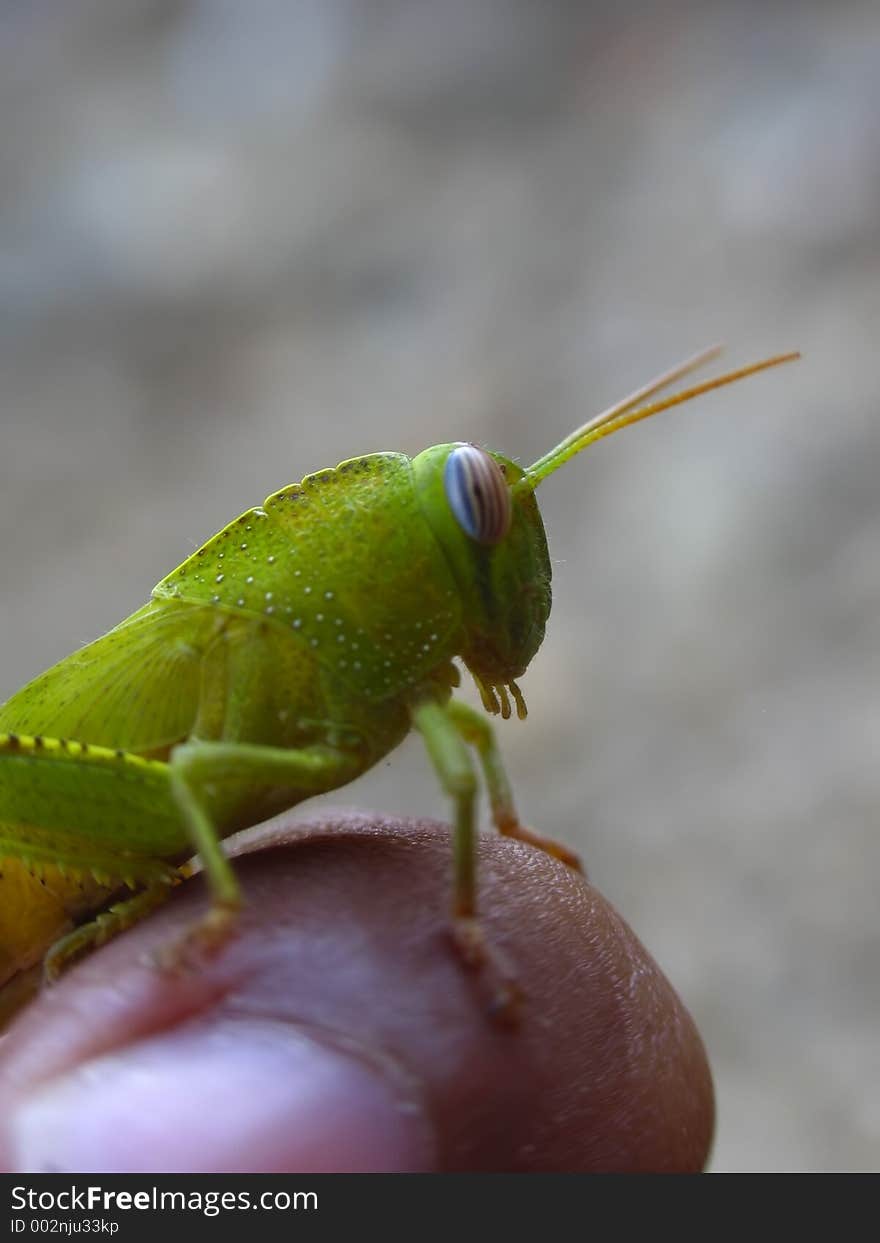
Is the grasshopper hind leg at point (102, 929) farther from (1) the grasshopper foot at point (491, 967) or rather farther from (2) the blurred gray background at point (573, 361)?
(2) the blurred gray background at point (573, 361)

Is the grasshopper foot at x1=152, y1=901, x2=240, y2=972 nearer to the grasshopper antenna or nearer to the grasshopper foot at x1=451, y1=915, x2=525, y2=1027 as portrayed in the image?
the grasshopper foot at x1=451, y1=915, x2=525, y2=1027

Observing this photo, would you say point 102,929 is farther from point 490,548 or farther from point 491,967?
point 490,548

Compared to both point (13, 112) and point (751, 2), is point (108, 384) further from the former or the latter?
point (751, 2)

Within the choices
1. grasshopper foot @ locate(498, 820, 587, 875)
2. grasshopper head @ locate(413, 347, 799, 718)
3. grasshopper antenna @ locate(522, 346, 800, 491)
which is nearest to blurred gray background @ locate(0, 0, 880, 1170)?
grasshopper foot @ locate(498, 820, 587, 875)

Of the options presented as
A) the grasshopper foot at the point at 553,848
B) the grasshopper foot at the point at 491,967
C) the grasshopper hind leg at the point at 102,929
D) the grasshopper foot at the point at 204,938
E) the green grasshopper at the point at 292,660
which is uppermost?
the green grasshopper at the point at 292,660

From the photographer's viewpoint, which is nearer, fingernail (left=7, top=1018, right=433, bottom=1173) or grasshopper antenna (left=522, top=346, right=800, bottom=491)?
fingernail (left=7, top=1018, right=433, bottom=1173)

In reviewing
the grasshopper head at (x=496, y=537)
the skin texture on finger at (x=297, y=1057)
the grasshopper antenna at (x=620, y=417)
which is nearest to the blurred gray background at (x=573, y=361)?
the skin texture on finger at (x=297, y=1057)

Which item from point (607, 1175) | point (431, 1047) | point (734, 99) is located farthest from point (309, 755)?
point (734, 99)

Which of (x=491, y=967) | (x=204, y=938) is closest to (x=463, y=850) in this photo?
(x=491, y=967)
